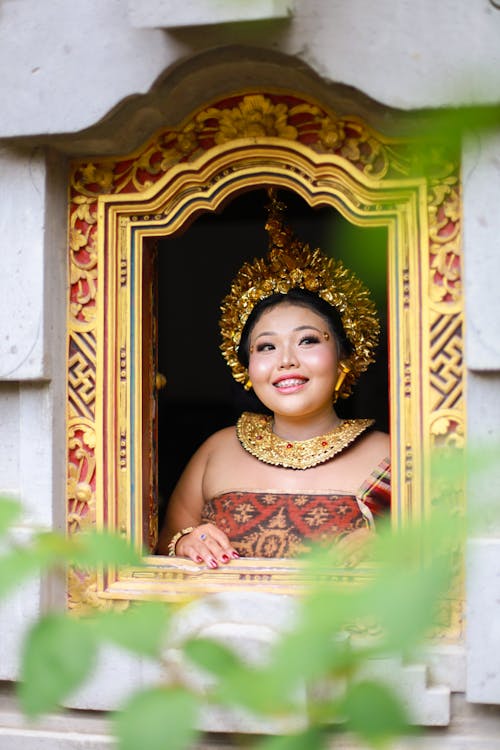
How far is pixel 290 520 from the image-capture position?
316 cm

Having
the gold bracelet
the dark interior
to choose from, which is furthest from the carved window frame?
the dark interior

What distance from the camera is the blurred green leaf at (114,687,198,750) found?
77 centimetres

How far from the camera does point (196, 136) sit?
117 inches

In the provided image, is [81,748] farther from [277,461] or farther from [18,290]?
[18,290]

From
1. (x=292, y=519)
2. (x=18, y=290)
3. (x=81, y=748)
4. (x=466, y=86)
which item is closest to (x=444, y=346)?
(x=292, y=519)

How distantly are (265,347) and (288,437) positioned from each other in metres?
0.33

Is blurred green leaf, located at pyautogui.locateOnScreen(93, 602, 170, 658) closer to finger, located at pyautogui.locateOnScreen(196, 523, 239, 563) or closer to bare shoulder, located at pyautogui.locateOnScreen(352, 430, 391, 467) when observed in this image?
finger, located at pyautogui.locateOnScreen(196, 523, 239, 563)

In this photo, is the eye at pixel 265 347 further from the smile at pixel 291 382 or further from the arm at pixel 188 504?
the arm at pixel 188 504

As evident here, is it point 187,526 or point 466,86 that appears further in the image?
point 187,526

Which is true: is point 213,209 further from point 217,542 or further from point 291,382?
point 217,542

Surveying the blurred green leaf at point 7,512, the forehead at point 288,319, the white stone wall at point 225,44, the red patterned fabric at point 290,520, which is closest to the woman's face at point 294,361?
the forehead at point 288,319

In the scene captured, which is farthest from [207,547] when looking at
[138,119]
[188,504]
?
[138,119]

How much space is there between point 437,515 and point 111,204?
93.6 inches

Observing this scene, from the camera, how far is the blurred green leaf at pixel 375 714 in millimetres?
782
